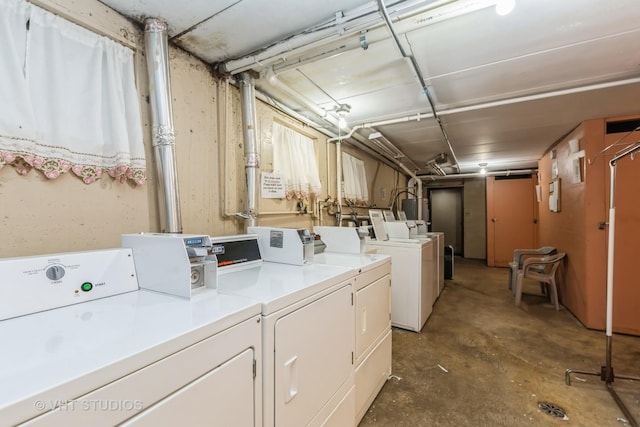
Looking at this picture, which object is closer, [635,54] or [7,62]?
[7,62]

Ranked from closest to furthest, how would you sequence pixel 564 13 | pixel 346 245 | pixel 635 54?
pixel 564 13 < pixel 635 54 < pixel 346 245

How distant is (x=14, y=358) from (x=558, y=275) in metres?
5.18

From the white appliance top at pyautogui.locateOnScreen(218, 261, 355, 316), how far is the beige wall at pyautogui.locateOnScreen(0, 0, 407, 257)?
2.11 ft

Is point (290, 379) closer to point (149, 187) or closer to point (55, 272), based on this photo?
point (55, 272)

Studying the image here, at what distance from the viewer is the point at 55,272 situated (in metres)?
0.99

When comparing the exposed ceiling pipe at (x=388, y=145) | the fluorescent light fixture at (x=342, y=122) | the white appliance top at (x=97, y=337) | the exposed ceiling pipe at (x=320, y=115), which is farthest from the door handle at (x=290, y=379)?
the exposed ceiling pipe at (x=388, y=145)

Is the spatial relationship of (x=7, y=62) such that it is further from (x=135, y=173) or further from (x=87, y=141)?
(x=135, y=173)

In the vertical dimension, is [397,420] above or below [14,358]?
below

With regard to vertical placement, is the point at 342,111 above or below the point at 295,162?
above

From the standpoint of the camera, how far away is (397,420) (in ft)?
5.78

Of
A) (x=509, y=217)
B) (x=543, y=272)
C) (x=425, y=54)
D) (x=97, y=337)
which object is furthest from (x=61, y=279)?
(x=509, y=217)

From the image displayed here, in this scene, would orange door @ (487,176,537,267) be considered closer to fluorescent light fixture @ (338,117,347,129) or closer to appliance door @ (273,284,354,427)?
fluorescent light fixture @ (338,117,347,129)

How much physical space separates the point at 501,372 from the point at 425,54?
2.49 meters

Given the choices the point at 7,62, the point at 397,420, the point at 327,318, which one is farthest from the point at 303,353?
the point at 7,62
